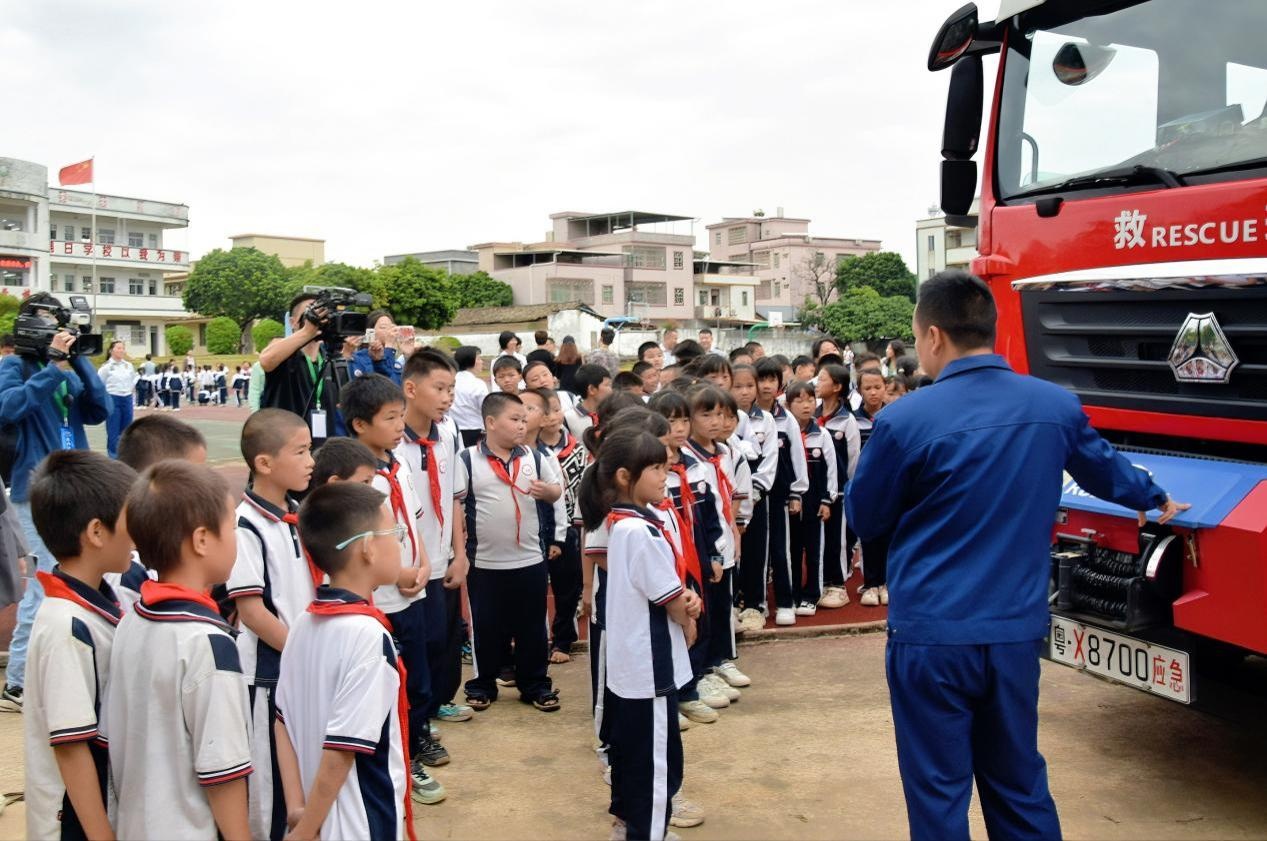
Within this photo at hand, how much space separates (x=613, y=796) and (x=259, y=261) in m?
63.1

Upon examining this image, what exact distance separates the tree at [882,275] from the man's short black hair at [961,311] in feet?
236

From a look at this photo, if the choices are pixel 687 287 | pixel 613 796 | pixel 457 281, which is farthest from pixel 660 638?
pixel 687 287

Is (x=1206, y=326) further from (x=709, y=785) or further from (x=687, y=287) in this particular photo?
(x=687, y=287)

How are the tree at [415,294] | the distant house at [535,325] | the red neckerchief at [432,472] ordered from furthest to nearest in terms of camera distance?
the tree at [415,294], the distant house at [535,325], the red neckerchief at [432,472]

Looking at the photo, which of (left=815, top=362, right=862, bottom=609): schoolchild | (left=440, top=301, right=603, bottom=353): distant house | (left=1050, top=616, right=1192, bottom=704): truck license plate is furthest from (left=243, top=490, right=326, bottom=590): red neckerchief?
(left=440, top=301, right=603, bottom=353): distant house

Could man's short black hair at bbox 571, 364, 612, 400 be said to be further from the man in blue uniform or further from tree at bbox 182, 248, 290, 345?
tree at bbox 182, 248, 290, 345

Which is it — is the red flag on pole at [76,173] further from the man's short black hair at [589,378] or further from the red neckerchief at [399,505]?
the red neckerchief at [399,505]

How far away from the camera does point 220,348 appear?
52.2 metres

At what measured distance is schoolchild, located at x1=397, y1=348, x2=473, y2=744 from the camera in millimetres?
4793

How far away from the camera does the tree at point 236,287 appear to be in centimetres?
6078

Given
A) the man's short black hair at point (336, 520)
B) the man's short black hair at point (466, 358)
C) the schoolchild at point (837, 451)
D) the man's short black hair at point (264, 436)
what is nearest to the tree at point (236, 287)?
the man's short black hair at point (466, 358)

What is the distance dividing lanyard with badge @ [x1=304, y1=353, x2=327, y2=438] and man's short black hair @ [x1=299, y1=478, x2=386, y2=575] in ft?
7.40

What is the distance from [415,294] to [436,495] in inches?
1954

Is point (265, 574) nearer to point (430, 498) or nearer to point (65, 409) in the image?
point (430, 498)
